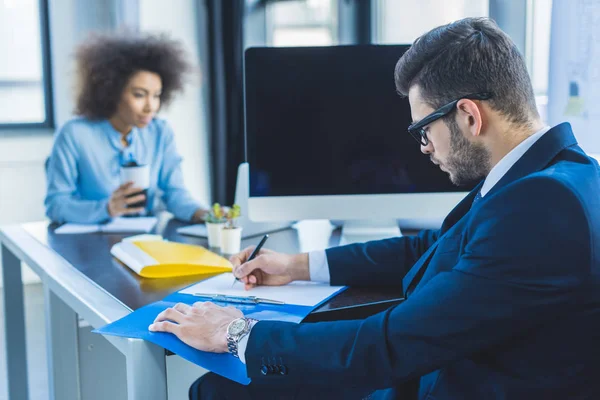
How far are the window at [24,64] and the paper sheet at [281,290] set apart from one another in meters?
3.18

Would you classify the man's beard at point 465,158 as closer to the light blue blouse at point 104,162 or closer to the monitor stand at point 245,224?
the monitor stand at point 245,224

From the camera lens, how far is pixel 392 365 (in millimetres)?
919

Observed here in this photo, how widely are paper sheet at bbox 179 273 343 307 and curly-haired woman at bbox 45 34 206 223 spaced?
0.87 m

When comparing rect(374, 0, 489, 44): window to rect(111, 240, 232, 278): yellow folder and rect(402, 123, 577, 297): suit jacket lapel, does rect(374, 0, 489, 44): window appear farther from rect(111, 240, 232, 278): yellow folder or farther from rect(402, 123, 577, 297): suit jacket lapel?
rect(402, 123, 577, 297): suit jacket lapel

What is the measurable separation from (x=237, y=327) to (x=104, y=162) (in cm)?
166

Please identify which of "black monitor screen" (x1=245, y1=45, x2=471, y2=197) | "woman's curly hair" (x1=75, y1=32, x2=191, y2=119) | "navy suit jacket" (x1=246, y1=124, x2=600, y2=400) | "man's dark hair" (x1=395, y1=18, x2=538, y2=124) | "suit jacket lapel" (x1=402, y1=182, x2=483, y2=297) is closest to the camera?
"navy suit jacket" (x1=246, y1=124, x2=600, y2=400)

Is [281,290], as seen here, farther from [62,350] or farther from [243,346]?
[62,350]

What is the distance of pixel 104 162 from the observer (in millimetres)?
2537

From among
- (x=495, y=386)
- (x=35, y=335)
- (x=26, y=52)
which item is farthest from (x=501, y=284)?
(x=26, y=52)

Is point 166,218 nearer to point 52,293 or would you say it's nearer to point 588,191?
point 52,293

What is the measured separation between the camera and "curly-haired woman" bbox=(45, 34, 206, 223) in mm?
2414

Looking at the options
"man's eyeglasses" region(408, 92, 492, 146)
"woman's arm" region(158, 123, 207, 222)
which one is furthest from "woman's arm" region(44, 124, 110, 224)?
"man's eyeglasses" region(408, 92, 492, 146)

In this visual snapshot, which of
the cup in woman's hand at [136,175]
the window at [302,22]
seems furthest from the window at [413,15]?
the cup in woman's hand at [136,175]

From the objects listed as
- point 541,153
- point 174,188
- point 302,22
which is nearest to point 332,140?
point 541,153
